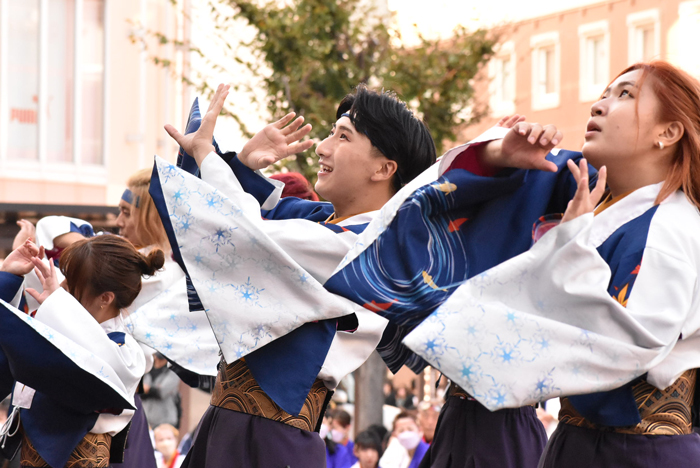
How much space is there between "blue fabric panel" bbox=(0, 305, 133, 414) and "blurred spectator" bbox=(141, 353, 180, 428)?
11.4 feet

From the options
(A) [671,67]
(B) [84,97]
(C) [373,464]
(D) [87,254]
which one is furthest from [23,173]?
(A) [671,67]

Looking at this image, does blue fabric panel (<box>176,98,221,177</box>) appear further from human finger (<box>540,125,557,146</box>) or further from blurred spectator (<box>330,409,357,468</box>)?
blurred spectator (<box>330,409,357,468</box>)

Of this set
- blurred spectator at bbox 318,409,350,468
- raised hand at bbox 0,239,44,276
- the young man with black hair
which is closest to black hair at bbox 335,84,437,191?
the young man with black hair

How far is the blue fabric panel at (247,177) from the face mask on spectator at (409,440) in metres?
3.22

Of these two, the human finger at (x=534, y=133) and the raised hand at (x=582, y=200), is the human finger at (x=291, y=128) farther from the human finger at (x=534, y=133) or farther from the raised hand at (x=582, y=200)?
the raised hand at (x=582, y=200)

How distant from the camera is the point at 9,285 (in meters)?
2.57

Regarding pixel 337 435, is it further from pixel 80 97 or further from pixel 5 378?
pixel 80 97

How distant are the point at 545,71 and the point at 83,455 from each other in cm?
1331

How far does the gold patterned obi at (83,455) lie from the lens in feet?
7.74

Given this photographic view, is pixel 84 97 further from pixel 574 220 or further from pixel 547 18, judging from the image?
pixel 574 220

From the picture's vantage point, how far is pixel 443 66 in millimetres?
6508

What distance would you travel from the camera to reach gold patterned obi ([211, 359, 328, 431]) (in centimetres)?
211

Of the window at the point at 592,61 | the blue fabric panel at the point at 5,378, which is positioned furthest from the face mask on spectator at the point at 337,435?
the window at the point at 592,61

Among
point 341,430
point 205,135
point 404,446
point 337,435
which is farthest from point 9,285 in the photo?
point 341,430
